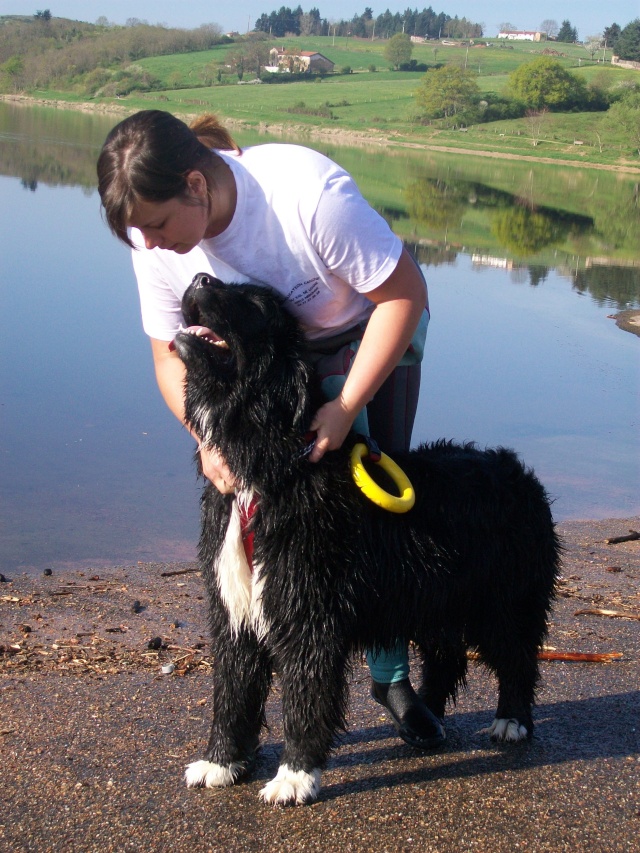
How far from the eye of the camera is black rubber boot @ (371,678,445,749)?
10.6 ft

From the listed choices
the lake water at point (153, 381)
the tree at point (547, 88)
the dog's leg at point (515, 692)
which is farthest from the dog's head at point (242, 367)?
the tree at point (547, 88)

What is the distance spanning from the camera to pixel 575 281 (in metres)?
17.3

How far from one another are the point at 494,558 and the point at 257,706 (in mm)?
902

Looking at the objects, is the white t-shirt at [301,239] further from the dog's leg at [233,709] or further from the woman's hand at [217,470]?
the dog's leg at [233,709]

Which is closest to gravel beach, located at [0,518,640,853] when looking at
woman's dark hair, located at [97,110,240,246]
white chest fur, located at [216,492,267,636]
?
white chest fur, located at [216,492,267,636]

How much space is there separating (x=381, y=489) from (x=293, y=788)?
969 mm

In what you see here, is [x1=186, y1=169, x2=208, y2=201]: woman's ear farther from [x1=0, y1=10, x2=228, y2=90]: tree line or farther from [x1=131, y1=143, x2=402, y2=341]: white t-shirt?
[x1=0, y1=10, x2=228, y2=90]: tree line

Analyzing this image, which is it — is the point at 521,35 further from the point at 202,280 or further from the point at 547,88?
the point at 202,280

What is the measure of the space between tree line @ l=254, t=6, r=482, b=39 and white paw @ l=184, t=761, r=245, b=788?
149 meters

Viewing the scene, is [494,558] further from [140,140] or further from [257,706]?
[140,140]

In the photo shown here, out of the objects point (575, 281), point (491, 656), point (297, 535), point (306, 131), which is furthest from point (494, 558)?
point (306, 131)

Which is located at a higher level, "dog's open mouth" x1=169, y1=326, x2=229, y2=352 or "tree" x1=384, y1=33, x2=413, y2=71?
"tree" x1=384, y1=33, x2=413, y2=71

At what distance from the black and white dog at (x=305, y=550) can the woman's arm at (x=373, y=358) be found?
62 millimetres

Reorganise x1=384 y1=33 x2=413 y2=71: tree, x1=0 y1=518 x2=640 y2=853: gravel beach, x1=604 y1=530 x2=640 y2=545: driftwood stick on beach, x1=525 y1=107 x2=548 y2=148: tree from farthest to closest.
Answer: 1. x1=384 y1=33 x2=413 y2=71: tree
2. x1=525 y1=107 x2=548 y2=148: tree
3. x1=604 y1=530 x2=640 y2=545: driftwood stick on beach
4. x1=0 y1=518 x2=640 y2=853: gravel beach
